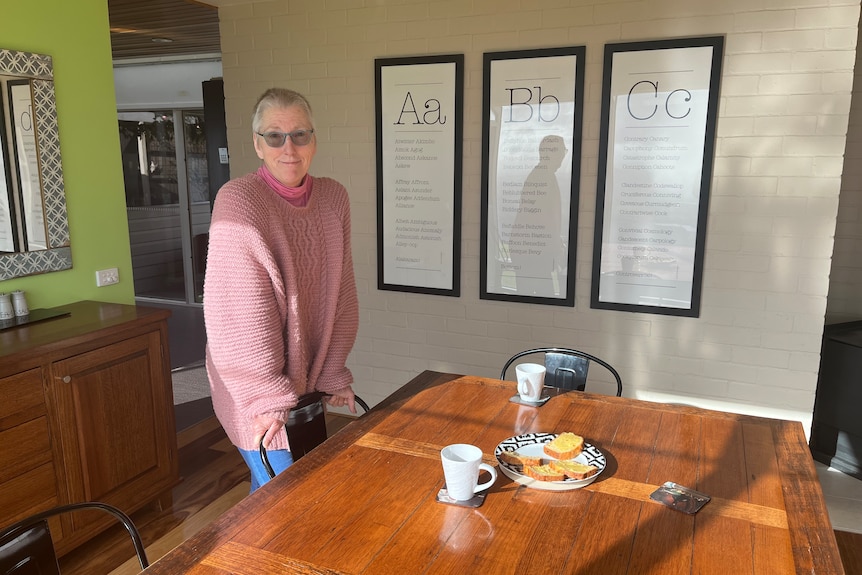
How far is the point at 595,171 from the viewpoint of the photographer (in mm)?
3260

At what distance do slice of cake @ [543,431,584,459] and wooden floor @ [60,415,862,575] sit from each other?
164cm

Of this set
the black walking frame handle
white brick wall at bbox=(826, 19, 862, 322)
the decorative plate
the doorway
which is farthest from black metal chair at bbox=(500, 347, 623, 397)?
the doorway

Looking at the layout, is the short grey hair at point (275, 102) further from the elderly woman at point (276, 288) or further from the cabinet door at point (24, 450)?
the cabinet door at point (24, 450)

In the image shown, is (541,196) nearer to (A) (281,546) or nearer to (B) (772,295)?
(B) (772,295)

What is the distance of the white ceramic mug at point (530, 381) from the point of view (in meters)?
1.97

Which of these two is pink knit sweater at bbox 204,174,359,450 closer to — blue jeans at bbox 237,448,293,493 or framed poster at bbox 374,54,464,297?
blue jeans at bbox 237,448,293,493

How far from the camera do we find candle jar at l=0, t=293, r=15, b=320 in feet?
8.48

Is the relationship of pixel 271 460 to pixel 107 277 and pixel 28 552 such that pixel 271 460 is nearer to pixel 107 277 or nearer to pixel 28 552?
pixel 28 552

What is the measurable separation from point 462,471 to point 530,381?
2.17 ft

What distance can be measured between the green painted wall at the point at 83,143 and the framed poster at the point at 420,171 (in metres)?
1.40

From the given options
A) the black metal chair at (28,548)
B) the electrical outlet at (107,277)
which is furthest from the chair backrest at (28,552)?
the electrical outlet at (107,277)

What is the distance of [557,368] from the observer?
2432 millimetres

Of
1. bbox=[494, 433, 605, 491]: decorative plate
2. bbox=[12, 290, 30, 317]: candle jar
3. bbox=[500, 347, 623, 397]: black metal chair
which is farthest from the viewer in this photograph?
bbox=[12, 290, 30, 317]: candle jar

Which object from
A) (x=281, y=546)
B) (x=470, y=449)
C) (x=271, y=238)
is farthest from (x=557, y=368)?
(x=281, y=546)
